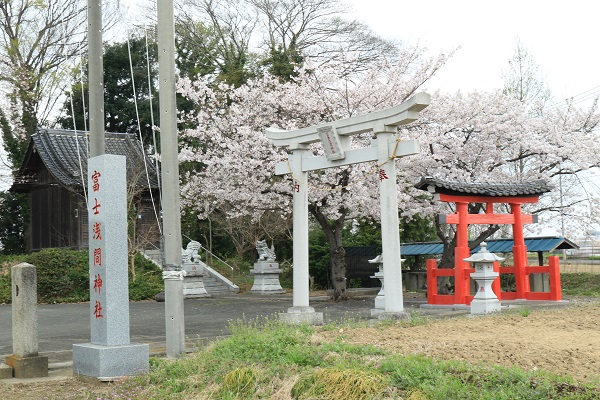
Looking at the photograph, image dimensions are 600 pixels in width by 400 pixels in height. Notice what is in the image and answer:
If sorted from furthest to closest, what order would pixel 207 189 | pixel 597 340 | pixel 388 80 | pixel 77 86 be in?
pixel 77 86, pixel 207 189, pixel 388 80, pixel 597 340

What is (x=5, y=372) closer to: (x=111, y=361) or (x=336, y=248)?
(x=111, y=361)

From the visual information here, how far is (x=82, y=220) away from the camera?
2847 centimetres

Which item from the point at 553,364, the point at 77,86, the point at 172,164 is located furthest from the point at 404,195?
the point at 77,86

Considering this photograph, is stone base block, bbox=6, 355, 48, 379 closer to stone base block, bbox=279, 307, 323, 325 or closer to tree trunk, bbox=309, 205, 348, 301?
stone base block, bbox=279, 307, 323, 325

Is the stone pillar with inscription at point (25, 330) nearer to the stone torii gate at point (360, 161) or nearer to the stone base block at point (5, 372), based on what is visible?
the stone base block at point (5, 372)

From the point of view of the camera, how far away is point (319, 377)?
6531 millimetres

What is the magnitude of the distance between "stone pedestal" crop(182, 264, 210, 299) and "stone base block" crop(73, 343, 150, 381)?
14.4 metres

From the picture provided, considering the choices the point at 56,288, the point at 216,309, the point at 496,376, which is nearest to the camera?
the point at 496,376

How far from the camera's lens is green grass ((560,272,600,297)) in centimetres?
2123

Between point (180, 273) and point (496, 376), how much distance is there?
4.49 meters

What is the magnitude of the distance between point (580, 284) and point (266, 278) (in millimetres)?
10409

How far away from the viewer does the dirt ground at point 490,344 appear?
6863mm

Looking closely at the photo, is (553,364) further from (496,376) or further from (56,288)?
(56,288)

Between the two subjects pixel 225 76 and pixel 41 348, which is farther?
pixel 225 76
